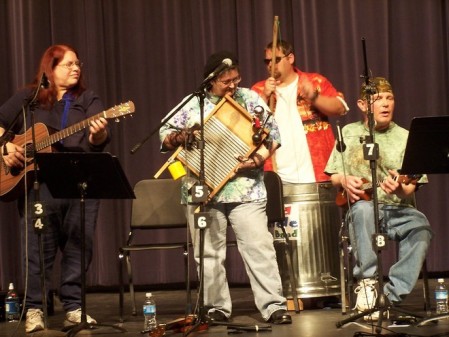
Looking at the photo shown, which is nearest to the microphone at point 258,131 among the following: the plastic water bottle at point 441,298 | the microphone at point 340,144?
the microphone at point 340,144

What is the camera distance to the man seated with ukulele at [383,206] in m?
5.63

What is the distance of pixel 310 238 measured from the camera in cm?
654

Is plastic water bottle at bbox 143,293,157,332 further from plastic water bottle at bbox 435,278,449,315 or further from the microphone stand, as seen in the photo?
plastic water bottle at bbox 435,278,449,315

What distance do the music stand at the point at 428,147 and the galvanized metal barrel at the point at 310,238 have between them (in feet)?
4.93

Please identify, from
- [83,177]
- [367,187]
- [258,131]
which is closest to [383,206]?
[367,187]

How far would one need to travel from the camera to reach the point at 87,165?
5.25 m

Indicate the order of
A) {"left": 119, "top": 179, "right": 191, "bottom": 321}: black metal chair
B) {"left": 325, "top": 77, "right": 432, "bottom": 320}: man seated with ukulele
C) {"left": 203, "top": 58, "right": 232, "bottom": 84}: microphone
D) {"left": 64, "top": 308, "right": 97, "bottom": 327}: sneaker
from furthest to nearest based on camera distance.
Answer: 1. {"left": 119, "top": 179, "right": 191, "bottom": 321}: black metal chair
2. {"left": 64, "top": 308, "right": 97, "bottom": 327}: sneaker
3. {"left": 325, "top": 77, "right": 432, "bottom": 320}: man seated with ukulele
4. {"left": 203, "top": 58, "right": 232, "bottom": 84}: microphone

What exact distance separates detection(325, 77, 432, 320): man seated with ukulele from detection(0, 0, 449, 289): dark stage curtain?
2336 millimetres

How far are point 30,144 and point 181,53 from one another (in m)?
2.89

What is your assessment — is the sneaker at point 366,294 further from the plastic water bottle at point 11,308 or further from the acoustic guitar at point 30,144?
the plastic water bottle at point 11,308

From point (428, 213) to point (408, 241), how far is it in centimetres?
263

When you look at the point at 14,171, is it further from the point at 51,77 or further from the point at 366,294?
the point at 366,294

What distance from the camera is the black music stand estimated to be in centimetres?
521

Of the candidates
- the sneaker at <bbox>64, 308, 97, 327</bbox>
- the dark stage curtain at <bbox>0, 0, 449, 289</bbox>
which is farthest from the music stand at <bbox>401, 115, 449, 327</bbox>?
the dark stage curtain at <bbox>0, 0, 449, 289</bbox>
